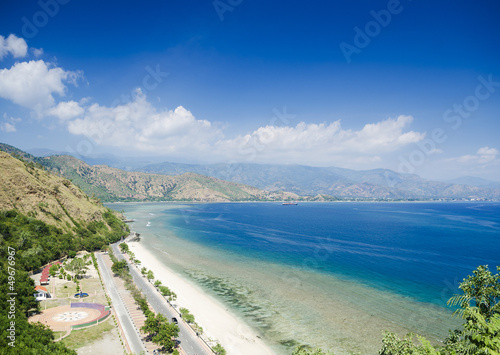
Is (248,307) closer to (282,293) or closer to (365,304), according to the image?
(282,293)

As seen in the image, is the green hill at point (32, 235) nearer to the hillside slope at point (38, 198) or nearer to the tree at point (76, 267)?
the hillside slope at point (38, 198)

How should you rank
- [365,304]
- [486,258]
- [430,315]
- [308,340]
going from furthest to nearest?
[486,258]
[365,304]
[430,315]
[308,340]

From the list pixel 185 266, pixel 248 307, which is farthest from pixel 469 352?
pixel 185 266

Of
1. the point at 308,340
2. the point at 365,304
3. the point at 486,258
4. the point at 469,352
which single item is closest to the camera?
the point at 469,352

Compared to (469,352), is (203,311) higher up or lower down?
lower down

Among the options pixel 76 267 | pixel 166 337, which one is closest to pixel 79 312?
pixel 166 337

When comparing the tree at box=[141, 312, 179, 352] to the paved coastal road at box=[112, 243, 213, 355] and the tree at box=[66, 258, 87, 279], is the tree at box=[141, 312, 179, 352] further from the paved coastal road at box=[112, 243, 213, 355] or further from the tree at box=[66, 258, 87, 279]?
the tree at box=[66, 258, 87, 279]

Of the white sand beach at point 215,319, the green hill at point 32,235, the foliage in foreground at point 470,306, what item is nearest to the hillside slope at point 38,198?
the green hill at point 32,235
